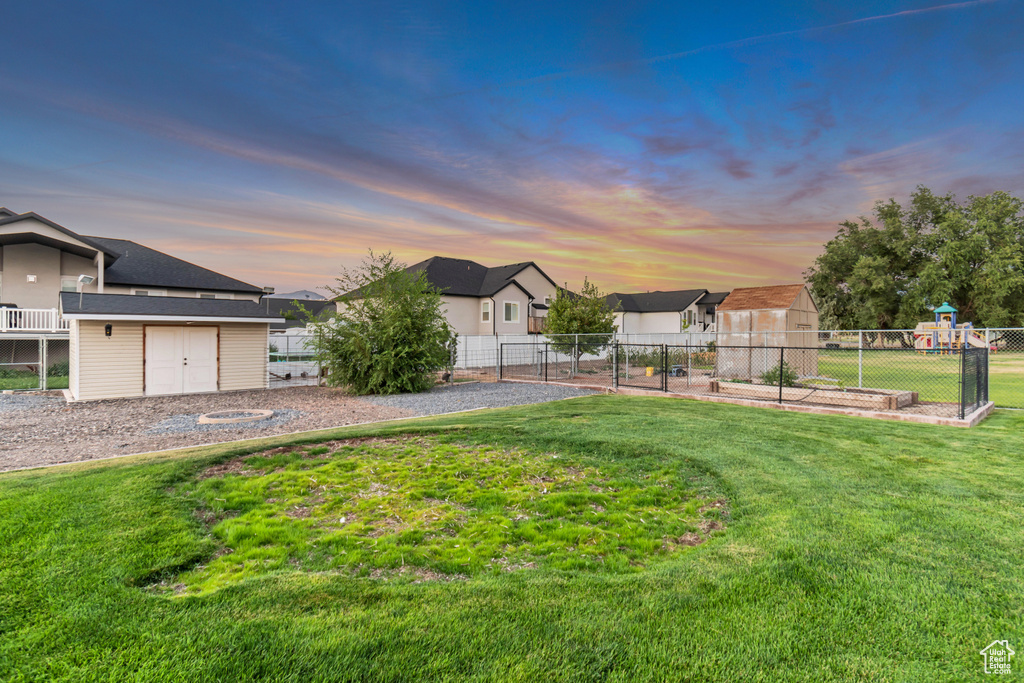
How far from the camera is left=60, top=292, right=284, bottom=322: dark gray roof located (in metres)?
13.3

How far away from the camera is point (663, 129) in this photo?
46.8 ft

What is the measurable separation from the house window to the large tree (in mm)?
33275

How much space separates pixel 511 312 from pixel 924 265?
127ft

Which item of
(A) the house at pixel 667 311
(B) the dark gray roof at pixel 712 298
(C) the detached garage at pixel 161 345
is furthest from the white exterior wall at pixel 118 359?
(B) the dark gray roof at pixel 712 298

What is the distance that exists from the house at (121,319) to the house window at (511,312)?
1745cm

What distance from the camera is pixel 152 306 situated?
1433 cm

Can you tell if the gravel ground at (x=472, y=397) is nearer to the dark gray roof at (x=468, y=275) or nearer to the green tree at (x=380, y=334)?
the green tree at (x=380, y=334)

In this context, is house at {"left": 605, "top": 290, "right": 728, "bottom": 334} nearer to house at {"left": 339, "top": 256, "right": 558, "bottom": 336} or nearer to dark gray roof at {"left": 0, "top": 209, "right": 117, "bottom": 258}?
house at {"left": 339, "top": 256, "right": 558, "bottom": 336}

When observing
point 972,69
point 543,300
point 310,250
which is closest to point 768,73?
point 972,69

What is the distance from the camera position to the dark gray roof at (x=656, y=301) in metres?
45.8

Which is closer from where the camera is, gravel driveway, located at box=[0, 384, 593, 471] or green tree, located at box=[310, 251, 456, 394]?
gravel driveway, located at box=[0, 384, 593, 471]

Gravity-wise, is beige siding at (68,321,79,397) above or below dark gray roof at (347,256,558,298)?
below

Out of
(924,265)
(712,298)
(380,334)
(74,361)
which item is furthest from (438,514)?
(924,265)

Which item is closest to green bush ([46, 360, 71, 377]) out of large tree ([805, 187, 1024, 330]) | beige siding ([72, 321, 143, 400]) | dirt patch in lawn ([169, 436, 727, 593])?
beige siding ([72, 321, 143, 400])
